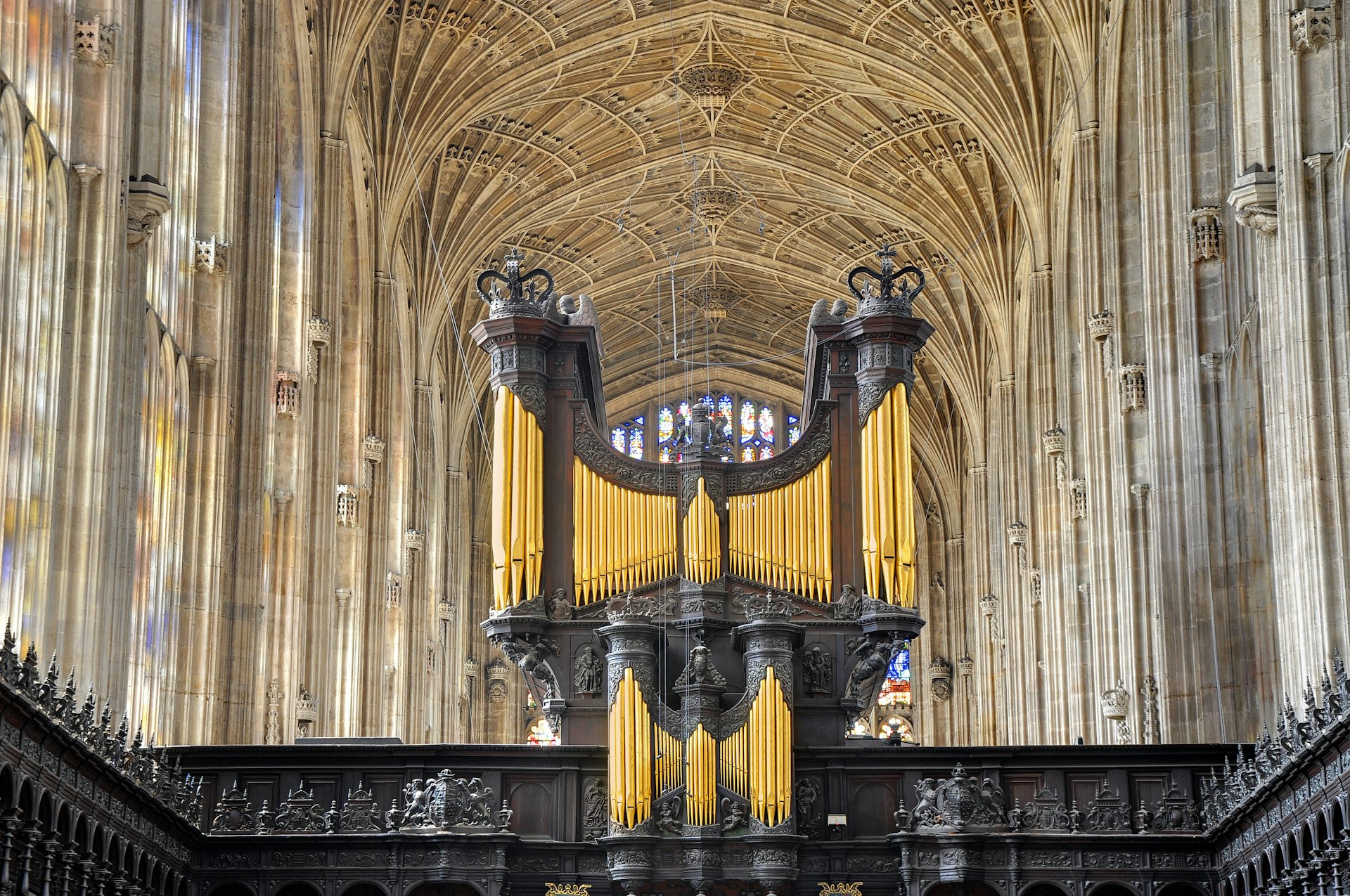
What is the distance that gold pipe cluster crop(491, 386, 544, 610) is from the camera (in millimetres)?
27625

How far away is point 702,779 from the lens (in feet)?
81.6

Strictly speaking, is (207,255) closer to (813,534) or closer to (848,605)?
(813,534)

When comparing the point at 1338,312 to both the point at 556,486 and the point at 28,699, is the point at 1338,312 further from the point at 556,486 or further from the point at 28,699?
the point at 28,699

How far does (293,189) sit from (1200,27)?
16.9m

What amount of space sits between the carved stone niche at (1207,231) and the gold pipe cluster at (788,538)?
8261 mm

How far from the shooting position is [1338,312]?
918 inches

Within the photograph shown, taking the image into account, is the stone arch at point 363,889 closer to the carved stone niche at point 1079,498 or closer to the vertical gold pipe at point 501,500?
the vertical gold pipe at point 501,500

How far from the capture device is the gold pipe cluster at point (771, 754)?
81.4 ft

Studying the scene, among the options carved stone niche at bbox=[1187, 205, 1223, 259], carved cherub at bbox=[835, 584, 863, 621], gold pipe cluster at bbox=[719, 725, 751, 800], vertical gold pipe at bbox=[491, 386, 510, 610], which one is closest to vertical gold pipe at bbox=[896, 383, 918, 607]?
carved cherub at bbox=[835, 584, 863, 621]

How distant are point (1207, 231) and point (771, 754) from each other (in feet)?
41.5

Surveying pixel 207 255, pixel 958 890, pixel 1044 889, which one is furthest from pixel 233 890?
pixel 207 255

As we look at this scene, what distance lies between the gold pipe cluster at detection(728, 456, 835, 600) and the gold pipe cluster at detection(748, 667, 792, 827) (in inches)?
101

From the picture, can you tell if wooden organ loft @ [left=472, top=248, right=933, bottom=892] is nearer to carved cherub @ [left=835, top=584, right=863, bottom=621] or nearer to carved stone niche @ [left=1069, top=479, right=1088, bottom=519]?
carved cherub @ [left=835, top=584, right=863, bottom=621]

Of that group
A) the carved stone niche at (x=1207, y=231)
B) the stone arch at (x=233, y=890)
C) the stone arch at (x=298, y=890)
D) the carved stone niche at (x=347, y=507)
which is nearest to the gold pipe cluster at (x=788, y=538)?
the stone arch at (x=298, y=890)
